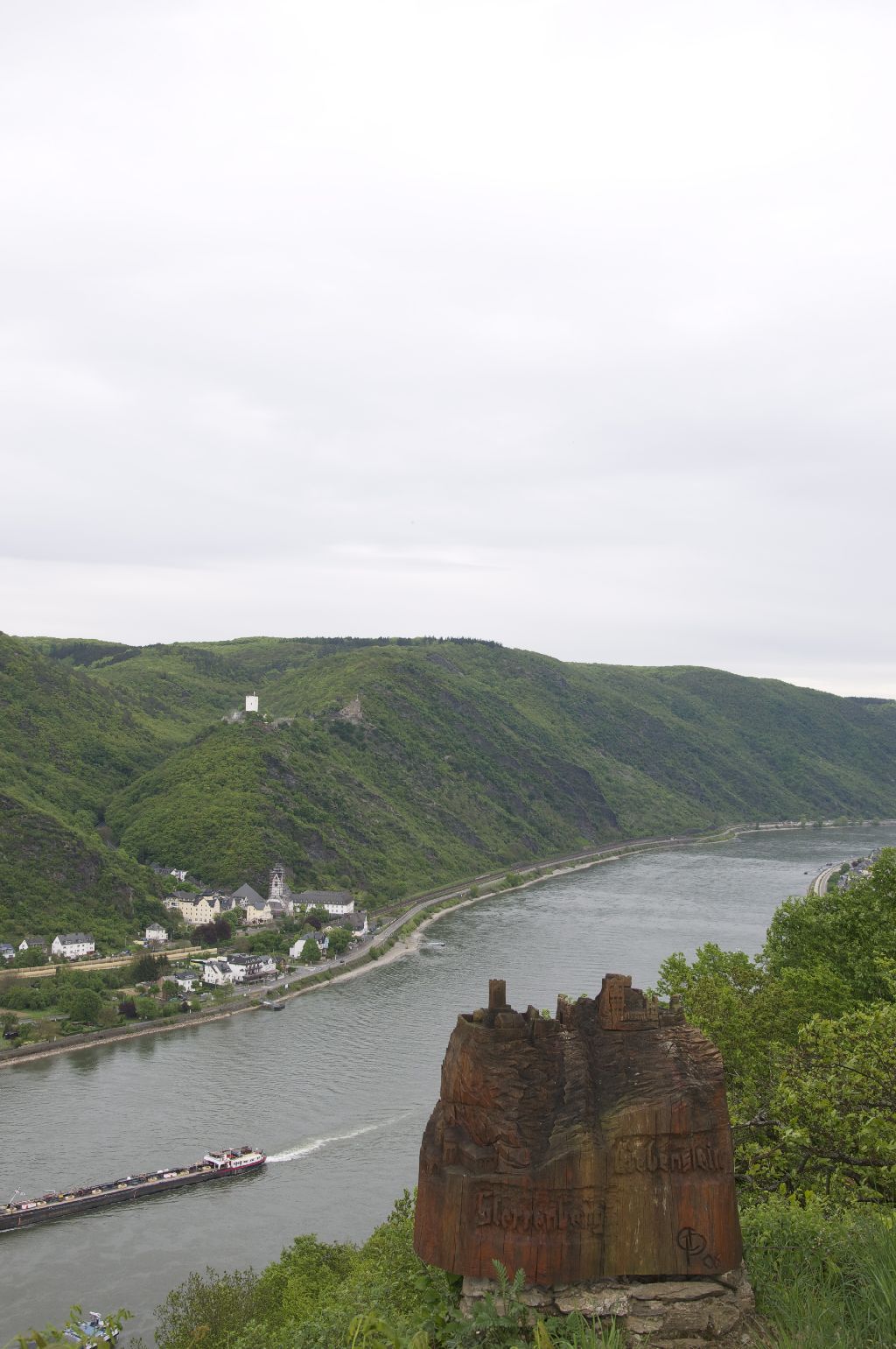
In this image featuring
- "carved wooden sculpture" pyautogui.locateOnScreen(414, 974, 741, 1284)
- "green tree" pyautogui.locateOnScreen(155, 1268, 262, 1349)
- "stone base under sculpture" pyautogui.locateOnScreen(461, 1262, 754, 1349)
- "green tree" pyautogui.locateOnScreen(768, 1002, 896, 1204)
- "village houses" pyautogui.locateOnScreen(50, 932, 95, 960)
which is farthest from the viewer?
"village houses" pyautogui.locateOnScreen(50, 932, 95, 960)

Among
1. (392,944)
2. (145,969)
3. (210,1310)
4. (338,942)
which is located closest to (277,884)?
(392,944)

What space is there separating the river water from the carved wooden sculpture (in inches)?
825

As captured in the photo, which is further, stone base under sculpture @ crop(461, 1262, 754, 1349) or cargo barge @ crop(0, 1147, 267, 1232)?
cargo barge @ crop(0, 1147, 267, 1232)

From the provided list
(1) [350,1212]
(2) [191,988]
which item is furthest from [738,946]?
(1) [350,1212]

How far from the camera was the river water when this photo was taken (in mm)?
29141

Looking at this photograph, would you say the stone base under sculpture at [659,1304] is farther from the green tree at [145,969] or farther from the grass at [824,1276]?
the green tree at [145,969]

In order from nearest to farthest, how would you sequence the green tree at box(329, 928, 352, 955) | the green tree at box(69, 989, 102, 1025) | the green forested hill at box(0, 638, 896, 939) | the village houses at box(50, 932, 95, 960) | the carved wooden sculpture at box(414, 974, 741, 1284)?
the carved wooden sculpture at box(414, 974, 741, 1284), the green tree at box(69, 989, 102, 1025), the village houses at box(50, 932, 95, 960), the green tree at box(329, 928, 352, 955), the green forested hill at box(0, 638, 896, 939)

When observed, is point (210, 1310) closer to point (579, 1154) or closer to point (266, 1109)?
point (579, 1154)

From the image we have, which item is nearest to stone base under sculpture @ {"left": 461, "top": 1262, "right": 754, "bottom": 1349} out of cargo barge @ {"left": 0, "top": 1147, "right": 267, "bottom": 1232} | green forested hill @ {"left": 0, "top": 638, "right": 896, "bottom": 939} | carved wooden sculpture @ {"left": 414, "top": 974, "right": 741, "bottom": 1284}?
carved wooden sculpture @ {"left": 414, "top": 974, "right": 741, "bottom": 1284}

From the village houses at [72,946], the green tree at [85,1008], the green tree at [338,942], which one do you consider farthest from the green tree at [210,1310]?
the green tree at [338,942]

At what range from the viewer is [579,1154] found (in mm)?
8266

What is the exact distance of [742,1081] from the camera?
18.7 metres

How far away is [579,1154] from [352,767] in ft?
330

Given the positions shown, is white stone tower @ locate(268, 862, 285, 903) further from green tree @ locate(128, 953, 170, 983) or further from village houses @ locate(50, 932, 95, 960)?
green tree @ locate(128, 953, 170, 983)
